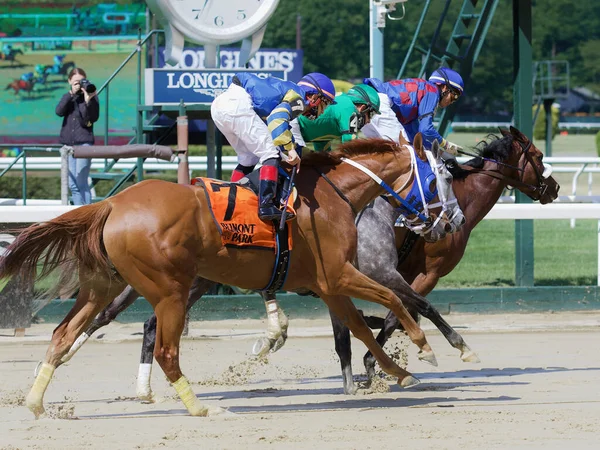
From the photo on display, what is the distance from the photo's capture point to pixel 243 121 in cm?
654

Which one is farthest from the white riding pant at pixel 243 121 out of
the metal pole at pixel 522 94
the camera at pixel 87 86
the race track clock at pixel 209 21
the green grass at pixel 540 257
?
the green grass at pixel 540 257

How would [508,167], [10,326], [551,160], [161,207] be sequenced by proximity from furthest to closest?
[551,160] < [10,326] < [508,167] < [161,207]

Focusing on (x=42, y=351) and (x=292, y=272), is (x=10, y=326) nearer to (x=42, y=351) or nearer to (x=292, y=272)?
(x=42, y=351)

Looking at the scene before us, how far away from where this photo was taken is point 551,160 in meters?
12.7

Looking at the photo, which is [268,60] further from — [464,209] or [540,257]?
[464,209]

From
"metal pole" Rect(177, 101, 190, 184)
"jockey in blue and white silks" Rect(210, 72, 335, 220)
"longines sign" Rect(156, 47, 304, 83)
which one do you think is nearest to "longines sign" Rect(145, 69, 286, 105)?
"metal pole" Rect(177, 101, 190, 184)

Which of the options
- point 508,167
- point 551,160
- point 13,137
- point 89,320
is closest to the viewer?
point 89,320

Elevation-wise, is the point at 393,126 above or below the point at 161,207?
above

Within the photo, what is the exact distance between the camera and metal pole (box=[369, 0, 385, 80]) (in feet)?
34.6

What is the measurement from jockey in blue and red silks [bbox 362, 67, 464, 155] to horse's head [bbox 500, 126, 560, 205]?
632 millimetres

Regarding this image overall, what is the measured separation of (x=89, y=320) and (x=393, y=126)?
9.02 ft

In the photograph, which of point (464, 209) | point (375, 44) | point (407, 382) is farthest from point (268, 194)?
point (375, 44)

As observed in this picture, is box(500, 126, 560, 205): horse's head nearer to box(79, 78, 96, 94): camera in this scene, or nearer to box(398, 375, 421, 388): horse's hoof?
box(398, 375, 421, 388): horse's hoof

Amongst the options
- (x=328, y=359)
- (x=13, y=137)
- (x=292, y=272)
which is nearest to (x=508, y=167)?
(x=328, y=359)
